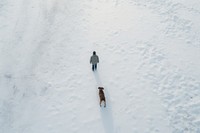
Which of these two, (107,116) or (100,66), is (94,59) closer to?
(100,66)

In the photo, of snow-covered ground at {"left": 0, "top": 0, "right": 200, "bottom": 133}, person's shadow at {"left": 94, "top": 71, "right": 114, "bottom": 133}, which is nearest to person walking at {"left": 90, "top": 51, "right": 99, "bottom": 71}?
snow-covered ground at {"left": 0, "top": 0, "right": 200, "bottom": 133}

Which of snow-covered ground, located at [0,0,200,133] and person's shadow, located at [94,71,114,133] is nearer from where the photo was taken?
person's shadow, located at [94,71,114,133]

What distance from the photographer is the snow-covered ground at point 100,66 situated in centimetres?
1321

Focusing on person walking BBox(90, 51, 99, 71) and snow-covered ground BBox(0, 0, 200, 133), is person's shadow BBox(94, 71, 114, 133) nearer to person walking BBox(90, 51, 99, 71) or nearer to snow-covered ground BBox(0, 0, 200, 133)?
snow-covered ground BBox(0, 0, 200, 133)

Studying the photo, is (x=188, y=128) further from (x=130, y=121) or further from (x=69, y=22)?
(x=69, y=22)

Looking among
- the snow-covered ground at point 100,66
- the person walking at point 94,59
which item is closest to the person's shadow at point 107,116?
the snow-covered ground at point 100,66

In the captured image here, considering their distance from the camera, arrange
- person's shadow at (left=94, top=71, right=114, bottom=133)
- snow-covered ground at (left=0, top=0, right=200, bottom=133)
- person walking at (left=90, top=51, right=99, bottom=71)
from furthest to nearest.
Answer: person walking at (left=90, top=51, right=99, bottom=71) → snow-covered ground at (left=0, top=0, right=200, bottom=133) → person's shadow at (left=94, top=71, right=114, bottom=133)

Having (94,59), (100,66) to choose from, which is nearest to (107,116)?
(94,59)

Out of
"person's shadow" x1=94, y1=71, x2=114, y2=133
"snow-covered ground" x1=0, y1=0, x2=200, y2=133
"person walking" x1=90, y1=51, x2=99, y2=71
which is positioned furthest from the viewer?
"person walking" x1=90, y1=51, x2=99, y2=71

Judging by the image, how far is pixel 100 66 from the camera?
15805mm

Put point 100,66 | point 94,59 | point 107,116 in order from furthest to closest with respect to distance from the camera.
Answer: point 100,66, point 94,59, point 107,116

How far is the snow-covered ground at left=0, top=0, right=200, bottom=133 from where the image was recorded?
13.2m

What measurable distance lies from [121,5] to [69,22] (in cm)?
449

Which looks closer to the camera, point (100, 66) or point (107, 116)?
point (107, 116)
